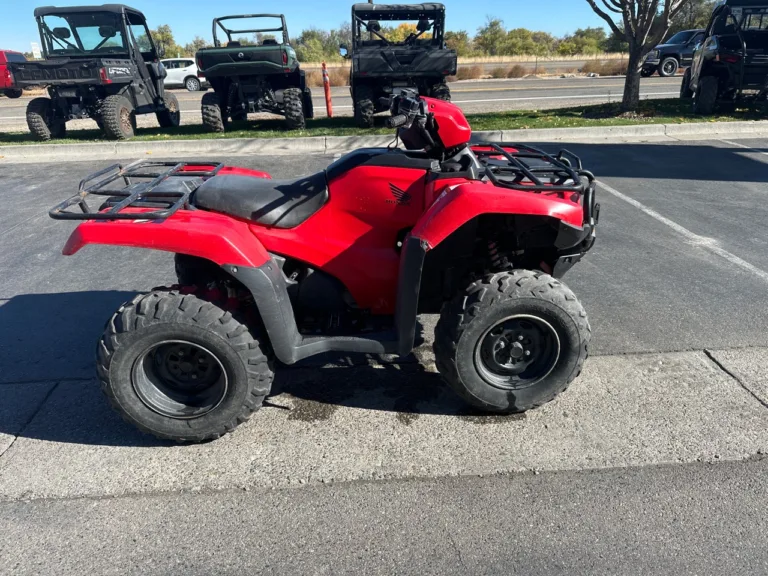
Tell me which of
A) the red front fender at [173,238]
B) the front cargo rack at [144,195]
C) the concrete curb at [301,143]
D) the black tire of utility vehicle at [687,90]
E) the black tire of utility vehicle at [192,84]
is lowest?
the concrete curb at [301,143]

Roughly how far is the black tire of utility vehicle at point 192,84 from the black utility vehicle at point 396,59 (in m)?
16.8

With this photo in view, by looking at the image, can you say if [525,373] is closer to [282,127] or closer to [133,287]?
[133,287]

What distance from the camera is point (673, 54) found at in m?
24.0

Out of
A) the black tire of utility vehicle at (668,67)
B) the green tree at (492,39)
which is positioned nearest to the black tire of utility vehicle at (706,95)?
the black tire of utility vehicle at (668,67)

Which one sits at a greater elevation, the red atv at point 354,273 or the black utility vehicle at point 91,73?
the black utility vehicle at point 91,73

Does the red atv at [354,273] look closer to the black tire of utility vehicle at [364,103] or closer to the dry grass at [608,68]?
the black tire of utility vehicle at [364,103]

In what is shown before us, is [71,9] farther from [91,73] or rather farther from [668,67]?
[668,67]

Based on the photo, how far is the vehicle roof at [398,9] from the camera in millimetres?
12305

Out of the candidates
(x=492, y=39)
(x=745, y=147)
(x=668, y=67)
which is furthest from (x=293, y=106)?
(x=492, y=39)

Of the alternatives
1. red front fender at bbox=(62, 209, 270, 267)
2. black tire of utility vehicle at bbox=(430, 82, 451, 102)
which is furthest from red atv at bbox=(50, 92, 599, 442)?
black tire of utility vehicle at bbox=(430, 82, 451, 102)

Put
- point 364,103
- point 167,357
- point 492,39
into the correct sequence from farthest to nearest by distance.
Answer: point 492,39 < point 364,103 < point 167,357

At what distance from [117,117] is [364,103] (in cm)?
491

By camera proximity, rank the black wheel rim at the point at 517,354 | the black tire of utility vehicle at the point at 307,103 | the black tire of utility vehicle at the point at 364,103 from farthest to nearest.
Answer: the black tire of utility vehicle at the point at 307,103 → the black tire of utility vehicle at the point at 364,103 → the black wheel rim at the point at 517,354

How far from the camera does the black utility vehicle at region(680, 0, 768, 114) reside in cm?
1173
